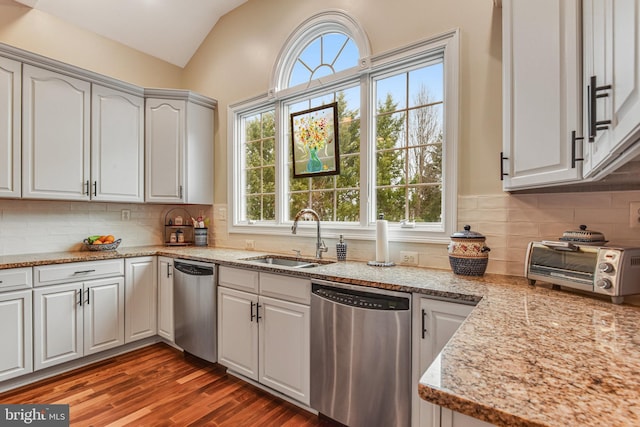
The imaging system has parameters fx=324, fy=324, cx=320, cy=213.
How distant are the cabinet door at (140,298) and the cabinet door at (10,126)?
100 centimetres

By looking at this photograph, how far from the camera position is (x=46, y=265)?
7.82 feet

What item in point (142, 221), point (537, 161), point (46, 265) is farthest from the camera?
point (142, 221)

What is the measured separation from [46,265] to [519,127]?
3183 mm

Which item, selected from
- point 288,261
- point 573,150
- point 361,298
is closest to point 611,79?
point 573,150

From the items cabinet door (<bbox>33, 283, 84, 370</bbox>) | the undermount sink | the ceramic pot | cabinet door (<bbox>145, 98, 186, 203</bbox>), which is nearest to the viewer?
the ceramic pot

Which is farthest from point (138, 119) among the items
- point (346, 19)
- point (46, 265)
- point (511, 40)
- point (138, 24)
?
point (511, 40)

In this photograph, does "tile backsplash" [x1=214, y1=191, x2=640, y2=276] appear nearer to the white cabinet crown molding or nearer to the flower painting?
the flower painting

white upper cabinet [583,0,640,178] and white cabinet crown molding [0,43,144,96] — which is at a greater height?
white cabinet crown molding [0,43,144,96]

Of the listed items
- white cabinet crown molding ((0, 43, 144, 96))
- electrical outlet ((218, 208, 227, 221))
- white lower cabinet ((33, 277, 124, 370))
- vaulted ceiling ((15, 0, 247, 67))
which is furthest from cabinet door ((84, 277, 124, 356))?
vaulted ceiling ((15, 0, 247, 67))

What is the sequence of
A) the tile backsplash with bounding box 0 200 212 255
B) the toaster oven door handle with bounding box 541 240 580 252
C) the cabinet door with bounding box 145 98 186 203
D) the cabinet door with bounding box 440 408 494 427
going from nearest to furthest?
the cabinet door with bounding box 440 408 494 427 < the toaster oven door handle with bounding box 541 240 580 252 < the tile backsplash with bounding box 0 200 212 255 < the cabinet door with bounding box 145 98 186 203

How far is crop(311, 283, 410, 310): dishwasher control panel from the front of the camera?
1.59 metres

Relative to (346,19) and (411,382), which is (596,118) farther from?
(346,19)

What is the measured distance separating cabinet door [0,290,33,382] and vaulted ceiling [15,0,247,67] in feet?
8.28

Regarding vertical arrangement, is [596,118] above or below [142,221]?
above
